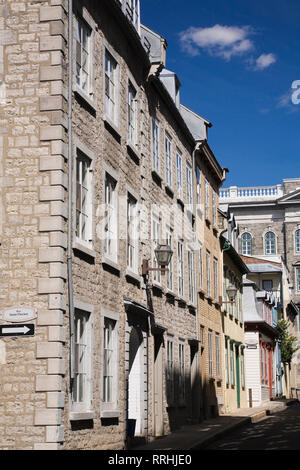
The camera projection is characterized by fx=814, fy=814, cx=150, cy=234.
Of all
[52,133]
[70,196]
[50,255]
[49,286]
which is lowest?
[49,286]

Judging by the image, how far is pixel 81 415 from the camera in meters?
13.6

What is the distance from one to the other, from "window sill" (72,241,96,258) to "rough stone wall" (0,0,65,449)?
71cm

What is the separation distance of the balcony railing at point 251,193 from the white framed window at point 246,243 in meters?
3.33

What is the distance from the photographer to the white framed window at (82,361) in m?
13.9

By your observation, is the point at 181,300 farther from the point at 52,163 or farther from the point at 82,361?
the point at 52,163

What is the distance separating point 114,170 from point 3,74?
3814 millimetres

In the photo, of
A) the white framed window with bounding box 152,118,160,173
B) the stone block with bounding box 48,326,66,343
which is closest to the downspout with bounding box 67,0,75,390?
the stone block with bounding box 48,326,66,343

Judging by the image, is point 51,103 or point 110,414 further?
point 110,414

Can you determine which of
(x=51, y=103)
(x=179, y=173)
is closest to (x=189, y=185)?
(x=179, y=173)

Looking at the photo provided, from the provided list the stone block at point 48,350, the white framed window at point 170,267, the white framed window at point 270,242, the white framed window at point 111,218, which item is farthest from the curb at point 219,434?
the white framed window at point 270,242

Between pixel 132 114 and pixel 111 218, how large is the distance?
3.70m

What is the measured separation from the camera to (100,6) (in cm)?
1639

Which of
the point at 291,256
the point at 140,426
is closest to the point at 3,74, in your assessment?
the point at 140,426
